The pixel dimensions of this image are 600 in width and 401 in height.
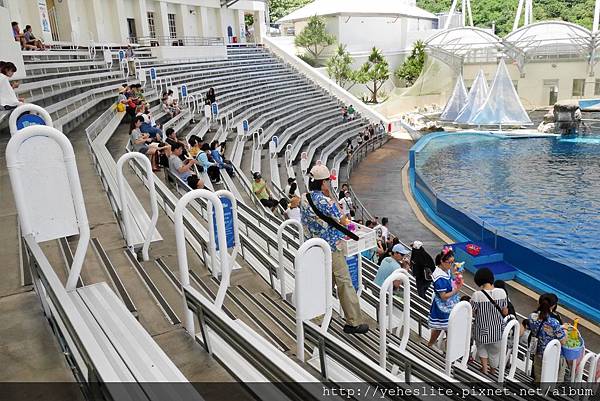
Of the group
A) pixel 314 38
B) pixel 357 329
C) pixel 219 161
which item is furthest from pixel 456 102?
pixel 357 329

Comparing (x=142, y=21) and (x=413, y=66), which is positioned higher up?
(x=142, y=21)

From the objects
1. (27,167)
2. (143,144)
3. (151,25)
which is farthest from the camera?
(151,25)

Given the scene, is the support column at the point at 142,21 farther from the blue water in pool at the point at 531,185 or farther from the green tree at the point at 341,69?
the blue water in pool at the point at 531,185

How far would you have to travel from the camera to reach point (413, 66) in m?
48.9

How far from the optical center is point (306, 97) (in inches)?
1299

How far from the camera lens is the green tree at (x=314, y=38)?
45.5 meters

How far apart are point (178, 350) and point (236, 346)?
0.68m

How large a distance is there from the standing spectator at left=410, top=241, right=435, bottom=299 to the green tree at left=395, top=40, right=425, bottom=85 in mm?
44339

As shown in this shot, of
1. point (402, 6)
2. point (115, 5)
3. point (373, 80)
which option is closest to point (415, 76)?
point (373, 80)

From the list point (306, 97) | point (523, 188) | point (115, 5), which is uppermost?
point (115, 5)

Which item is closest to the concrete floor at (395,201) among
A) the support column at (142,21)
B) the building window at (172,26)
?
the support column at (142,21)

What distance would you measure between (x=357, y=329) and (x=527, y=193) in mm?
17730

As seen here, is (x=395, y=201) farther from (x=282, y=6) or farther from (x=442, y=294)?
(x=282, y=6)

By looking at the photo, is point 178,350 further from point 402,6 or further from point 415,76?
point 402,6
